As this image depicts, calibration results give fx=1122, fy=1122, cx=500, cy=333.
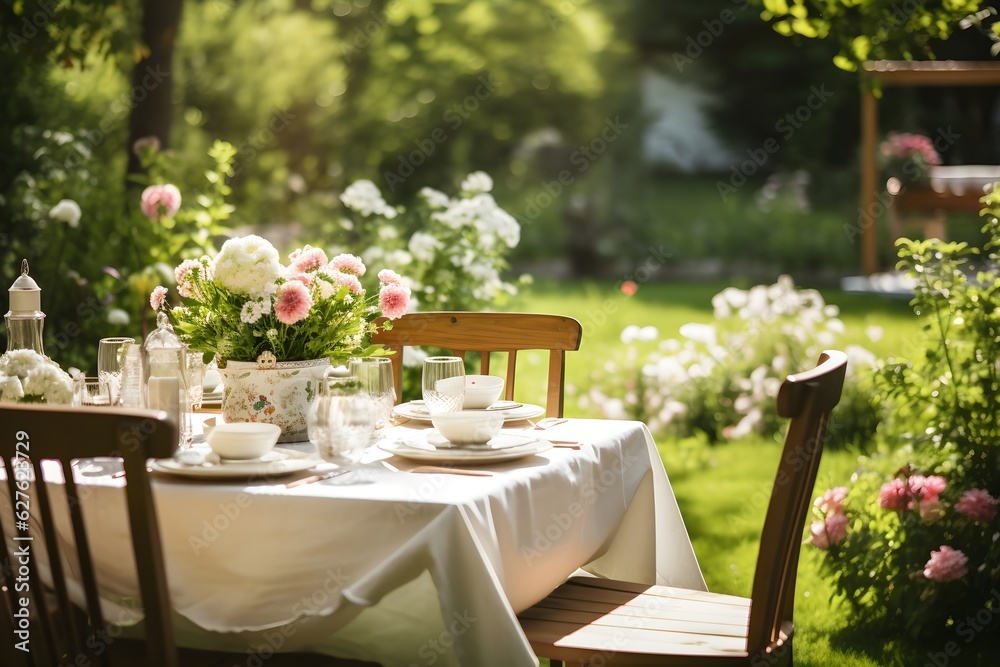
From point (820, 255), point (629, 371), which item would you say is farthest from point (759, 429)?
point (820, 255)

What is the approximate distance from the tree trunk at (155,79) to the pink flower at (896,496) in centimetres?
427

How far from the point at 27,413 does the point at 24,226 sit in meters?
4.40

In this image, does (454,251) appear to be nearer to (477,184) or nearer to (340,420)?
(477,184)

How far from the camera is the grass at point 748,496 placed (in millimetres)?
3258

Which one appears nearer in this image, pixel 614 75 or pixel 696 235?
pixel 696 235

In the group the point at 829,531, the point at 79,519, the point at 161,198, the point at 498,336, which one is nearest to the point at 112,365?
the point at 79,519

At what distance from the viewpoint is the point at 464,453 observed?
6.89 feet

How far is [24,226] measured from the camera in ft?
18.2

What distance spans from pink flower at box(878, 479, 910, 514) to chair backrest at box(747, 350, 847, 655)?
1.35m

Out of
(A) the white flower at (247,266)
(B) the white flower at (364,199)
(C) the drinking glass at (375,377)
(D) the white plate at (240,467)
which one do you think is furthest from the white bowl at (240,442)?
(B) the white flower at (364,199)

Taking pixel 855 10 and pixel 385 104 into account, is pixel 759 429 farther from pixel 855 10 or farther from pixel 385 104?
pixel 385 104

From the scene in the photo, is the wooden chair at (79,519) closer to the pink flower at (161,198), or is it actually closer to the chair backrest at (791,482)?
the chair backrest at (791,482)

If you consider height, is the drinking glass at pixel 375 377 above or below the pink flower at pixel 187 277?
below

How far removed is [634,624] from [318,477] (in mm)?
701
